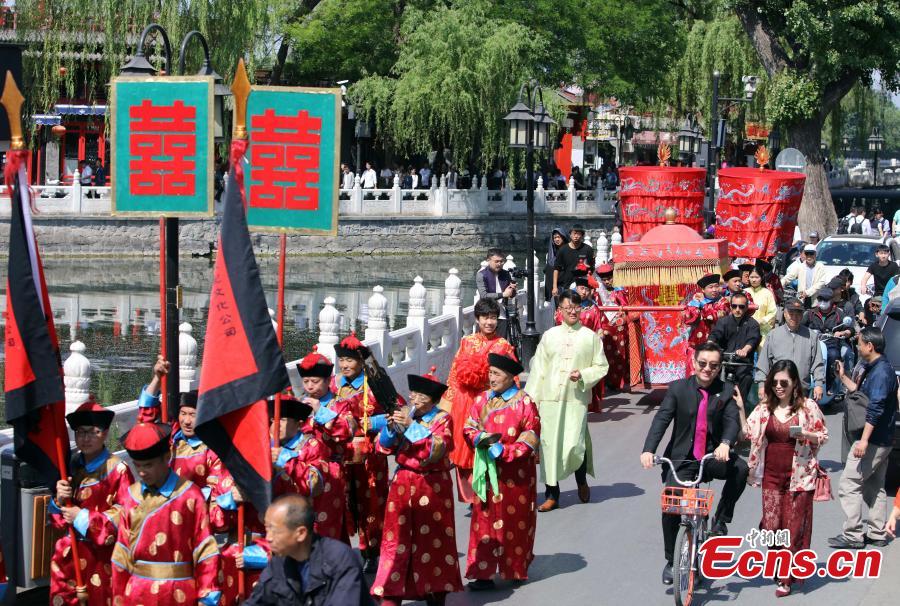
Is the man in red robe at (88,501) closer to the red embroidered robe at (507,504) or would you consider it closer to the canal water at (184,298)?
the red embroidered robe at (507,504)

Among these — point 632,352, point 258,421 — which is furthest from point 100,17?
point 258,421

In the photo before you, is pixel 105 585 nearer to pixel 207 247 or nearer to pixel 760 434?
pixel 760 434

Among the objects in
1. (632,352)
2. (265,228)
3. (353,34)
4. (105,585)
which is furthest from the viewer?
(353,34)

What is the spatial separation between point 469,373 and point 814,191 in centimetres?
2807

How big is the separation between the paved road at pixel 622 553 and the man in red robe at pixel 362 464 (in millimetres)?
730

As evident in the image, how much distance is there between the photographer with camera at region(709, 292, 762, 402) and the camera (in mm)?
12727

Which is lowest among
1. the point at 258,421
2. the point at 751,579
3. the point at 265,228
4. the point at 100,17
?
the point at 751,579

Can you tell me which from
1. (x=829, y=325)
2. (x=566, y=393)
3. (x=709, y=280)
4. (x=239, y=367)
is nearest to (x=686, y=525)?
(x=566, y=393)

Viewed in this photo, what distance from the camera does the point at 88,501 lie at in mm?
6938

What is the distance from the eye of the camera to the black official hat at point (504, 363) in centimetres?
877

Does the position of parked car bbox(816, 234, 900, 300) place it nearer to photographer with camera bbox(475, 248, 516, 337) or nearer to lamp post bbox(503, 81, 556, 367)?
lamp post bbox(503, 81, 556, 367)

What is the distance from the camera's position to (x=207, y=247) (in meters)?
37.1

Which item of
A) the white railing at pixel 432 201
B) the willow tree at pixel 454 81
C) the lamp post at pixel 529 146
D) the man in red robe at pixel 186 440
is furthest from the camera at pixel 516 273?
the willow tree at pixel 454 81

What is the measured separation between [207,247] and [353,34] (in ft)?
29.0
